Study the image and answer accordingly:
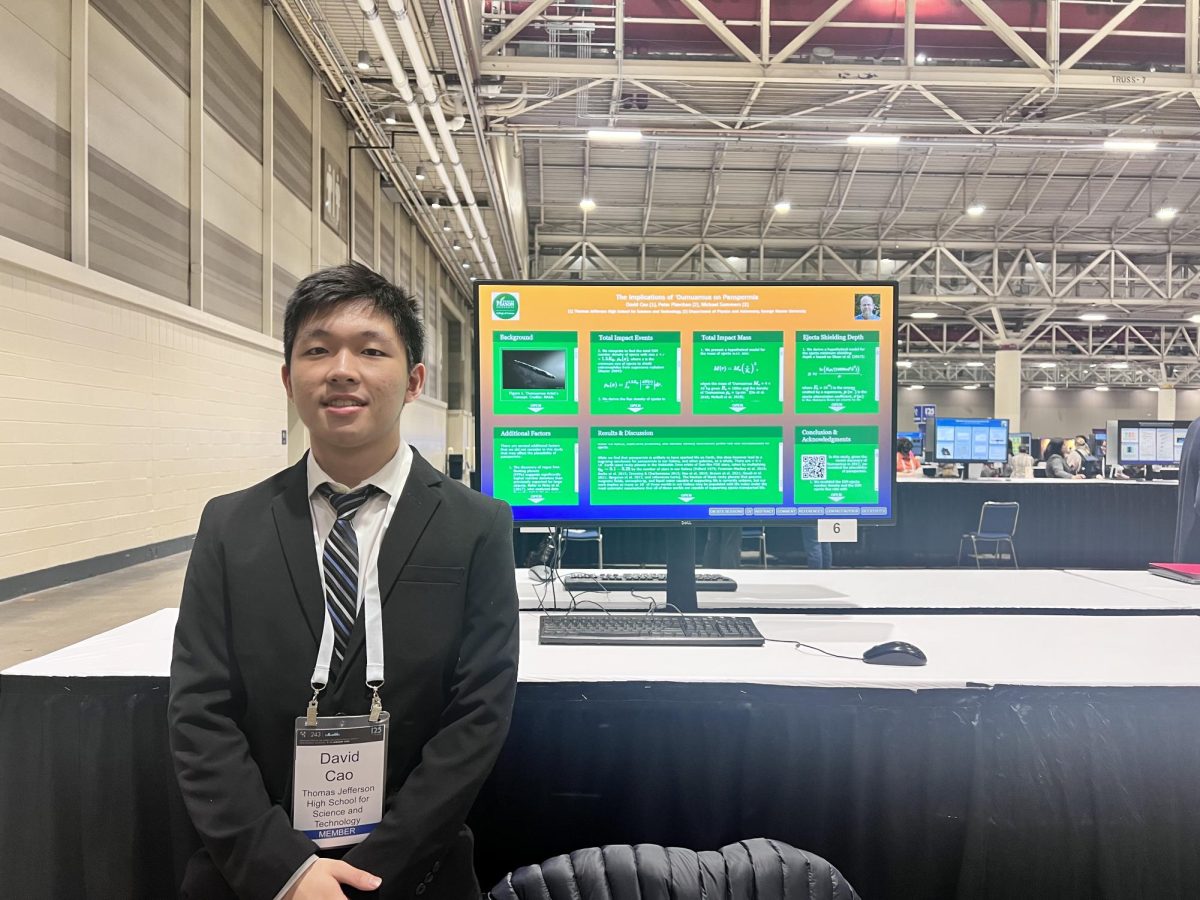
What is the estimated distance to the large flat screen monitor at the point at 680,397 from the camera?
5.02 feet

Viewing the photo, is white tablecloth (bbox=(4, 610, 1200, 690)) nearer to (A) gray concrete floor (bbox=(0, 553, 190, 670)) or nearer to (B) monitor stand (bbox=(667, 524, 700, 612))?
(B) monitor stand (bbox=(667, 524, 700, 612))

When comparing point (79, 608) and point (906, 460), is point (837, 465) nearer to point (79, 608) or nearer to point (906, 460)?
point (79, 608)

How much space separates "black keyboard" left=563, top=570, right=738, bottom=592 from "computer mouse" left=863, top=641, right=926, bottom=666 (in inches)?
21.8

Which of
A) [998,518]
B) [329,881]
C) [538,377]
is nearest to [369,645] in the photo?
[329,881]

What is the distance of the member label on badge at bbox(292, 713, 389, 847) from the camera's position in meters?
0.93

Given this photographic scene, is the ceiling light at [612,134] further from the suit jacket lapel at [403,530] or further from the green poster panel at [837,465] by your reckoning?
the suit jacket lapel at [403,530]

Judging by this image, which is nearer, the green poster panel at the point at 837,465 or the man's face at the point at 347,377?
the man's face at the point at 347,377

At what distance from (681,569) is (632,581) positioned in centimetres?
31

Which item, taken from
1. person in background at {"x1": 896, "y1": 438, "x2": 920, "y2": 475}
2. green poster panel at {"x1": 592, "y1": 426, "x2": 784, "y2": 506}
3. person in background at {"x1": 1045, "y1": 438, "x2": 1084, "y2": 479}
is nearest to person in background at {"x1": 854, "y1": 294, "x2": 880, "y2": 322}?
green poster panel at {"x1": 592, "y1": 426, "x2": 784, "y2": 506}

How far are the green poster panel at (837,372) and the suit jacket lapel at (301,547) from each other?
40.9 inches

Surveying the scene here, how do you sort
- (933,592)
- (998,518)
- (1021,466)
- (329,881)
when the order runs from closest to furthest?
(329,881), (933,592), (998,518), (1021,466)

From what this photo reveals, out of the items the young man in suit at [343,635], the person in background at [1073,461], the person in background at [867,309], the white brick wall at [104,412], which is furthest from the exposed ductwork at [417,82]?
the person in background at [1073,461]

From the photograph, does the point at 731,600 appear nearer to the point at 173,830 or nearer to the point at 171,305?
the point at 173,830

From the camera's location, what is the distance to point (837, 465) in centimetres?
158
